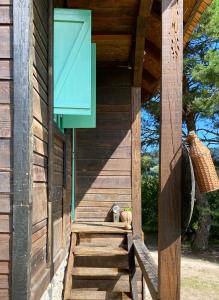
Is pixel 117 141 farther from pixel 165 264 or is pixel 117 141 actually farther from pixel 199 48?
pixel 199 48

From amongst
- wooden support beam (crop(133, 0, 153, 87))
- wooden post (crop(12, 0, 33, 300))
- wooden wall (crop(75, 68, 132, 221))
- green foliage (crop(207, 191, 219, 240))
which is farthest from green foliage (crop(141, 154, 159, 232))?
wooden post (crop(12, 0, 33, 300))

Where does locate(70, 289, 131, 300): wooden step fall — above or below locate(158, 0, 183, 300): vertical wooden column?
below

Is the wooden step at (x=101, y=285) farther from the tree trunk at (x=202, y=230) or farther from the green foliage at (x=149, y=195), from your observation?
the green foliage at (x=149, y=195)

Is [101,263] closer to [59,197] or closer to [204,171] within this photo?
[59,197]

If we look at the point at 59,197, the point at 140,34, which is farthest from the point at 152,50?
the point at 59,197

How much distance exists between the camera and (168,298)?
7.31 ft

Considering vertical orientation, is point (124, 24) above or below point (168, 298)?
above

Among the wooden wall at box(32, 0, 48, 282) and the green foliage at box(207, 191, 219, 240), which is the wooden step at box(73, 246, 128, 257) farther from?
the green foliage at box(207, 191, 219, 240)

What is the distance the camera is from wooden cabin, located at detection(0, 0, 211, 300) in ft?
7.41

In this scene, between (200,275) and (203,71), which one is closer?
(200,275)

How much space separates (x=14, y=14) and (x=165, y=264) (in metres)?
1.66

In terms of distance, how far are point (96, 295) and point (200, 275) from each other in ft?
17.1

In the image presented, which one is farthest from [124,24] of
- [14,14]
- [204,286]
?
[204,286]

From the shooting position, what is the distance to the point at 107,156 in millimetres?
5949
